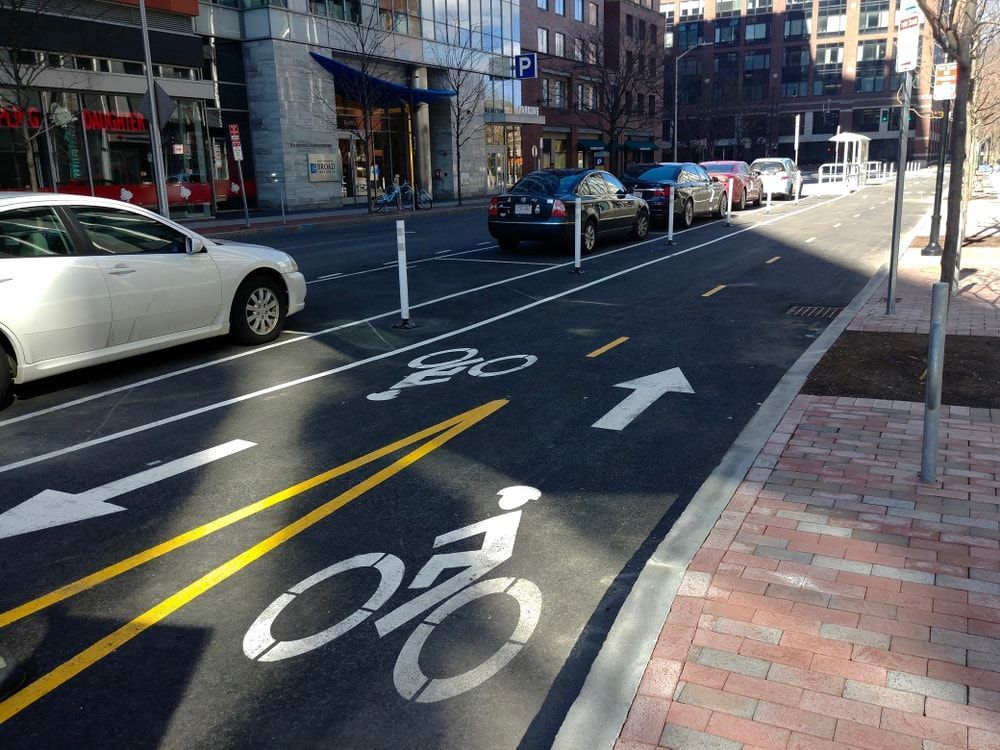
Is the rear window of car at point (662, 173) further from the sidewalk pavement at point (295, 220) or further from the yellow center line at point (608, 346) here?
the yellow center line at point (608, 346)

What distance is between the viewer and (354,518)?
5066mm

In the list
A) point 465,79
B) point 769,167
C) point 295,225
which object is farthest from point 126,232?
point 465,79

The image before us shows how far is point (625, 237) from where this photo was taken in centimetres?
2119

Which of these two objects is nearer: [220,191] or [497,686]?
[497,686]

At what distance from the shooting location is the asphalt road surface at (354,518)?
3410 millimetres

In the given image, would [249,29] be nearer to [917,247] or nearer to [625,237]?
[625,237]

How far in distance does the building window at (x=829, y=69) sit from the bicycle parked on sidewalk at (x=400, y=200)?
7265 cm

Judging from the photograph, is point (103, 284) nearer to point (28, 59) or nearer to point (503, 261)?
point (503, 261)

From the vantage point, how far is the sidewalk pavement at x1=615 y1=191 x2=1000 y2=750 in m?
3.07

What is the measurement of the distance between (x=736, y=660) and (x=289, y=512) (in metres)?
2.82

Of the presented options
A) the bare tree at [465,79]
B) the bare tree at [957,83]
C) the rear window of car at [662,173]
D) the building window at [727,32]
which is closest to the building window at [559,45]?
the bare tree at [465,79]

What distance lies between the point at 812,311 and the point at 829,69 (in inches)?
3920

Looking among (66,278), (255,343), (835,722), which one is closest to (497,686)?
(835,722)

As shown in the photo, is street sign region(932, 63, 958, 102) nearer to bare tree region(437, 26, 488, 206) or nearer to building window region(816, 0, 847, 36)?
bare tree region(437, 26, 488, 206)
